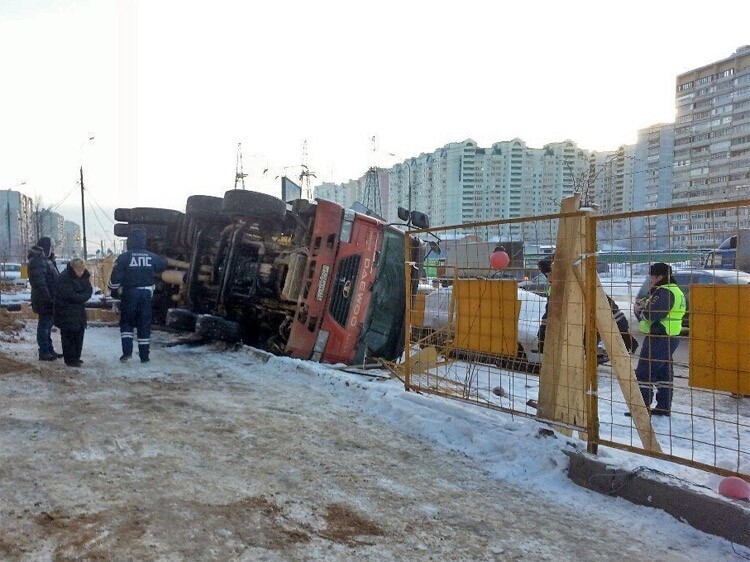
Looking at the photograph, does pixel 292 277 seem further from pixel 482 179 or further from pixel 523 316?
pixel 482 179

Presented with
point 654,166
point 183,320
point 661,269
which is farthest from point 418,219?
point 654,166

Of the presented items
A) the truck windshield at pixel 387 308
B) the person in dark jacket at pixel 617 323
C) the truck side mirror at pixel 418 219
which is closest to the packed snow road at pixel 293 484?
the person in dark jacket at pixel 617 323

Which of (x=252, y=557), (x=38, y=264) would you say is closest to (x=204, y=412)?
(x=252, y=557)

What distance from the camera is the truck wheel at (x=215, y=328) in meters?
8.05

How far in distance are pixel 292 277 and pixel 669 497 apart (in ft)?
17.3

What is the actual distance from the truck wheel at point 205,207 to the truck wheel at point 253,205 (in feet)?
3.01

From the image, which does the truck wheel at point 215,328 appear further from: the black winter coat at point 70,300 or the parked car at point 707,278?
the parked car at point 707,278

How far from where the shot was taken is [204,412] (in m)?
5.00

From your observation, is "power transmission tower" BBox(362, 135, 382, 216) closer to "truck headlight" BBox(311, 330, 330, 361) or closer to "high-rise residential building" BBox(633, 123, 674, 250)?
"high-rise residential building" BBox(633, 123, 674, 250)

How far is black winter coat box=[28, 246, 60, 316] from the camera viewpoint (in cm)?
734

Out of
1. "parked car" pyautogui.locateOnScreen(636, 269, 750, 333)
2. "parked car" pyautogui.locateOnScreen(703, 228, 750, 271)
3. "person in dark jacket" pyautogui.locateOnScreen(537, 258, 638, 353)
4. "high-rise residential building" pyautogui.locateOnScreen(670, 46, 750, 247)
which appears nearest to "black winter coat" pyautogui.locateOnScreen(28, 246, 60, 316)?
"person in dark jacket" pyautogui.locateOnScreen(537, 258, 638, 353)

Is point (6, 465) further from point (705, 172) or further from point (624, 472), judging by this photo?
point (705, 172)

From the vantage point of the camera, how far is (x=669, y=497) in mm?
3250

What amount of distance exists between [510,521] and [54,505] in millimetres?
2407
